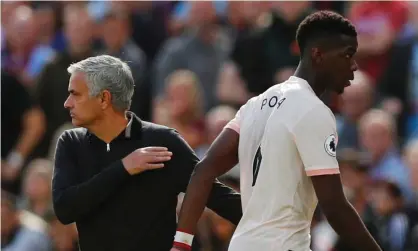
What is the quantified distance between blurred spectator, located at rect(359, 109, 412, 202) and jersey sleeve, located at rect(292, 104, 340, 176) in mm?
4675

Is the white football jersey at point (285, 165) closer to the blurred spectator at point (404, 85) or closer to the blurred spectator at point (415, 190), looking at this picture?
the blurred spectator at point (415, 190)

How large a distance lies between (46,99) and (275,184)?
6906mm

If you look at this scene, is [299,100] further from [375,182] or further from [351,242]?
[375,182]

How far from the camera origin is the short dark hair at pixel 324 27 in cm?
544

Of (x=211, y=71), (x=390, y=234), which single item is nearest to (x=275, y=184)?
(x=390, y=234)

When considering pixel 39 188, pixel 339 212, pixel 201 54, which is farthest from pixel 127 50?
pixel 339 212

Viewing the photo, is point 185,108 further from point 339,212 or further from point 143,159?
point 339,212

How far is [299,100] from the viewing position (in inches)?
211

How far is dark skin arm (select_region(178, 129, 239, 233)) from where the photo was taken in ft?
18.3

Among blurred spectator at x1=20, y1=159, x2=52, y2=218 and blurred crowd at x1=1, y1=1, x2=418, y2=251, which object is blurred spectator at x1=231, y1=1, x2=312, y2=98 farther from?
blurred spectator at x1=20, y1=159, x2=52, y2=218

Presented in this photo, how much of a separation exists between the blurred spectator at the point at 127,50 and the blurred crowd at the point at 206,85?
0.02 meters

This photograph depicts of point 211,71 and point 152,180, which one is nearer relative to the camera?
point 152,180

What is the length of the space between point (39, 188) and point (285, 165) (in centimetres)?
585

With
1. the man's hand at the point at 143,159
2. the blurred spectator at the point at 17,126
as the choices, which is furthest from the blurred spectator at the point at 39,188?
the man's hand at the point at 143,159
